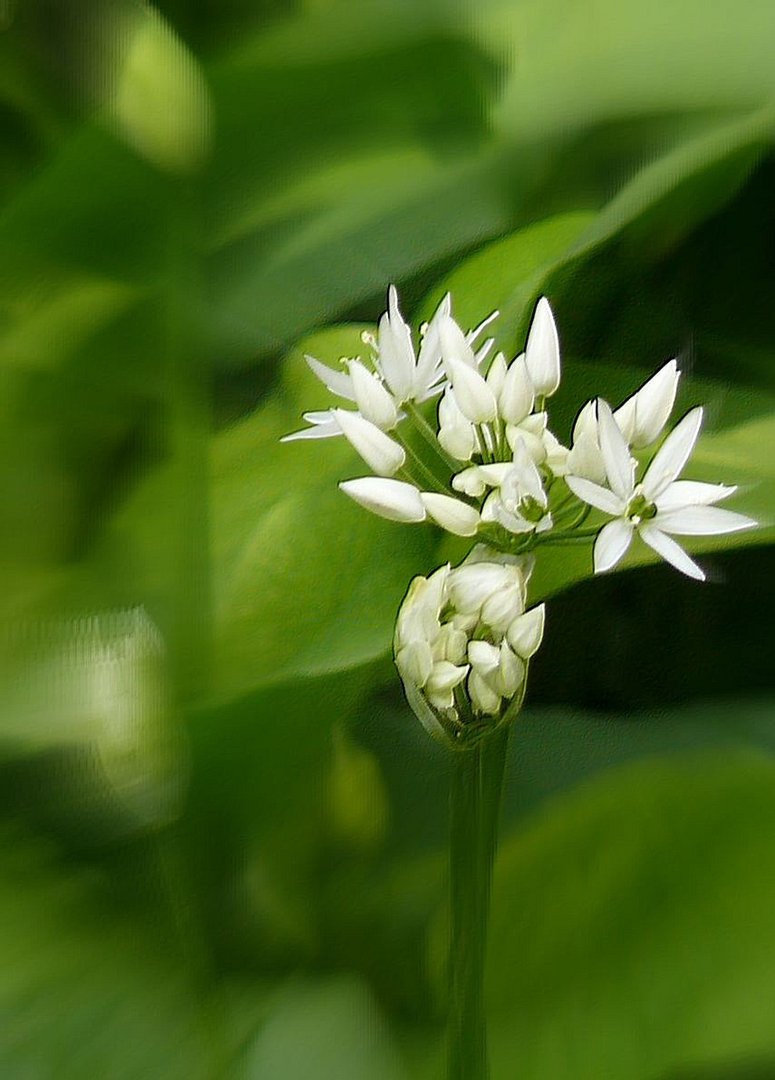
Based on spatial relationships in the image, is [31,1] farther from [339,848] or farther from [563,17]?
[339,848]

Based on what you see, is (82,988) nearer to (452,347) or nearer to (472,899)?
(472,899)

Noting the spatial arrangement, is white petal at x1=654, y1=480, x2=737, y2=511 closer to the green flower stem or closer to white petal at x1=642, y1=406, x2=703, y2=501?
white petal at x1=642, y1=406, x2=703, y2=501

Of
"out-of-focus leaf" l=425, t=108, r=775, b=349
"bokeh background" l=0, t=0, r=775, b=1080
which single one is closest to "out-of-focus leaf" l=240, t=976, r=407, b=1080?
"bokeh background" l=0, t=0, r=775, b=1080

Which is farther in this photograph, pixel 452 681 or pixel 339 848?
pixel 339 848

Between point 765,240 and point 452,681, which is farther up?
point 765,240

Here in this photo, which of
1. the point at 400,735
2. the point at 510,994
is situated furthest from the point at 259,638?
the point at 510,994

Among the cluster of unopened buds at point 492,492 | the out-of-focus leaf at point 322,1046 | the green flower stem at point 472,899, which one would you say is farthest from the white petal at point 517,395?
the out-of-focus leaf at point 322,1046
